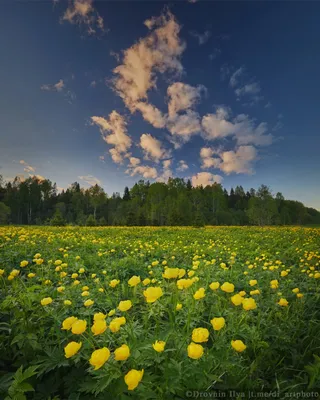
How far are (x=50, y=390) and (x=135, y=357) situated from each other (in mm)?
731

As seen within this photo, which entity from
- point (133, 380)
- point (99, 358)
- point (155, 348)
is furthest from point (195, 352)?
point (99, 358)

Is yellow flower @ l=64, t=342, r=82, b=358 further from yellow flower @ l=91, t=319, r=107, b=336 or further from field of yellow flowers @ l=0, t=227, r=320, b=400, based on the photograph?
yellow flower @ l=91, t=319, r=107, b=336

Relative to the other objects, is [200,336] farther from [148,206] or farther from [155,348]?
[148,206]

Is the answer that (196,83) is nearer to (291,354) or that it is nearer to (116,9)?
(116,9)

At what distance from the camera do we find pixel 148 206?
155ft

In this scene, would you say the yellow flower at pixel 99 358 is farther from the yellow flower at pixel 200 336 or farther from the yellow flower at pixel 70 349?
the yellow flower at pixel 200 336

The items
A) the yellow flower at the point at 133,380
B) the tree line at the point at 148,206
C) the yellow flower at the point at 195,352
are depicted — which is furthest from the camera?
the tree line at the point at 148,206

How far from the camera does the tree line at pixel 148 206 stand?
138 ft

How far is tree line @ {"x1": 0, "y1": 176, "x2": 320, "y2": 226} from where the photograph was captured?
42.0m

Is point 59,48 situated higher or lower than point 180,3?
lower

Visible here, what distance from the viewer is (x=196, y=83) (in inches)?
450

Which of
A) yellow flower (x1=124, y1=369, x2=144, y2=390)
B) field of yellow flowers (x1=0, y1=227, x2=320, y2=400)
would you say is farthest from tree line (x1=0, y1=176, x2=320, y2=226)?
yellow flower (x1=124, y1=369, x2=144, y2=390)

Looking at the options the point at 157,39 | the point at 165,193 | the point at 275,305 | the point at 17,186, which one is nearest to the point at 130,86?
the point at 157,39

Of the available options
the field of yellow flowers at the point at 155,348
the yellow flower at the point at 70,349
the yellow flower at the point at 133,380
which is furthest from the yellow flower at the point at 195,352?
the yellow flower at the point at 70,349
